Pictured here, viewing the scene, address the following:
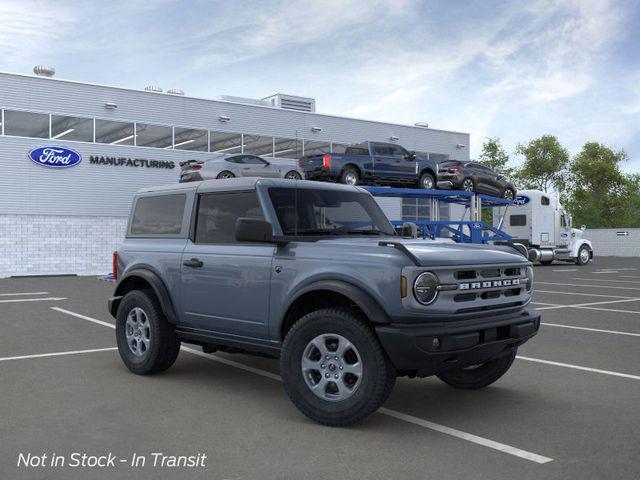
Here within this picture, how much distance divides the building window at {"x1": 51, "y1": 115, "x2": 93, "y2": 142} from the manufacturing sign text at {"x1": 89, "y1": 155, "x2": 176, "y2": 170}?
0.86 metres

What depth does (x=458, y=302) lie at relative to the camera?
16.2 ft

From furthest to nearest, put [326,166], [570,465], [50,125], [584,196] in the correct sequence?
1. [584,196]
2. [50,125]
3. [326,166]
4. [570,465]

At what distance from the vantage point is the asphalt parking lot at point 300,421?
159 inches

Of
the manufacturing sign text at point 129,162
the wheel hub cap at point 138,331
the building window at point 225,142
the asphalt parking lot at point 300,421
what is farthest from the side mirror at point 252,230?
the building window at point 225,142

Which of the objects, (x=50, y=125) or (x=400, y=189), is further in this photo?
(x=50, y=125)

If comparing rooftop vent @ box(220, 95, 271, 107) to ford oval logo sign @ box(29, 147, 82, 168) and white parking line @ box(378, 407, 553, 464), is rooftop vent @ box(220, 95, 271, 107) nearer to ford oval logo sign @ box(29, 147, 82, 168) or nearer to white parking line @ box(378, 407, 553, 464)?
ford oval logo sign @ box(29, 147, 82, 168)

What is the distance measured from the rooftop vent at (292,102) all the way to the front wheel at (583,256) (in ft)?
49.4

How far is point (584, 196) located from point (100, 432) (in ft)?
234

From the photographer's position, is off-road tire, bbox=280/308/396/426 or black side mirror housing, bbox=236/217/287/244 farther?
black side mirror housing, bbox=236/217/287/244

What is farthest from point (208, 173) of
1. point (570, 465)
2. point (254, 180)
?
point (570, 465)

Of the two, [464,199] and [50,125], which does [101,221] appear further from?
[464,199]

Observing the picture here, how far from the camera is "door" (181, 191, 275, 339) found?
5.57 m

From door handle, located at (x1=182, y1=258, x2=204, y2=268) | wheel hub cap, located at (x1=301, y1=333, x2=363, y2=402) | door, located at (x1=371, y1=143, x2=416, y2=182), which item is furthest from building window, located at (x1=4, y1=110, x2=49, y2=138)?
wheel hub cap, located at (x1=301, y1=333, x2=363, y2=402)

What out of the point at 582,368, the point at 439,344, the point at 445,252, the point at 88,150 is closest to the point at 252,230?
the point at 445,252
